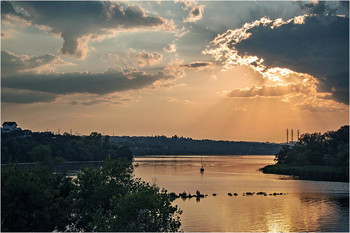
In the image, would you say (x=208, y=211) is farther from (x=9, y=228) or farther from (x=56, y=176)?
(x=9, y=228)

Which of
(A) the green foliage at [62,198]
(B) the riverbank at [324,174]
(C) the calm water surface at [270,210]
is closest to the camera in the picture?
(A) the green foliage at [62,198]

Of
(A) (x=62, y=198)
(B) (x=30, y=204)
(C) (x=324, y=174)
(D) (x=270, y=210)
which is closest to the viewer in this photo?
(B) (x=30, y=204)

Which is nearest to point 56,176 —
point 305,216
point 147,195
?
point 147,195

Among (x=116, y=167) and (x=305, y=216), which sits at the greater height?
(x=116, y=167)

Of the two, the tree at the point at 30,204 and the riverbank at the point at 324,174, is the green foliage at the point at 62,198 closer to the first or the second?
the tree at the point at 30,204

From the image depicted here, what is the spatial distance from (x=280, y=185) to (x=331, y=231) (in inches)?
3062

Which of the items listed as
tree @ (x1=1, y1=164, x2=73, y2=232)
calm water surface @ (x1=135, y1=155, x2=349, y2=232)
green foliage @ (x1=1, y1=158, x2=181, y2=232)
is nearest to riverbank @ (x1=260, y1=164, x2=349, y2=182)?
calm water surface @ (x1=135, y1=155, x2=349, y2=232)

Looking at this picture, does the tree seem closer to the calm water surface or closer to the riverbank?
the calm water surface

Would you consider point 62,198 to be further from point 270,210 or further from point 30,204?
point 270,210

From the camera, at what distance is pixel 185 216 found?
3474 inches

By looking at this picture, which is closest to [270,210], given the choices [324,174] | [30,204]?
[30,204]

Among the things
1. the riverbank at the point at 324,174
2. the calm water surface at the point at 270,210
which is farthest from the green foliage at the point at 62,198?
the riverbank at the point at 324,174

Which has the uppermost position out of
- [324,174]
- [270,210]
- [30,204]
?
[30,204]

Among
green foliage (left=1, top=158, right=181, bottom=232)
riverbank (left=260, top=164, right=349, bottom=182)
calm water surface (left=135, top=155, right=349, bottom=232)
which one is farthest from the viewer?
riverbank (left=260, top=164, right=349, bottom=182)
